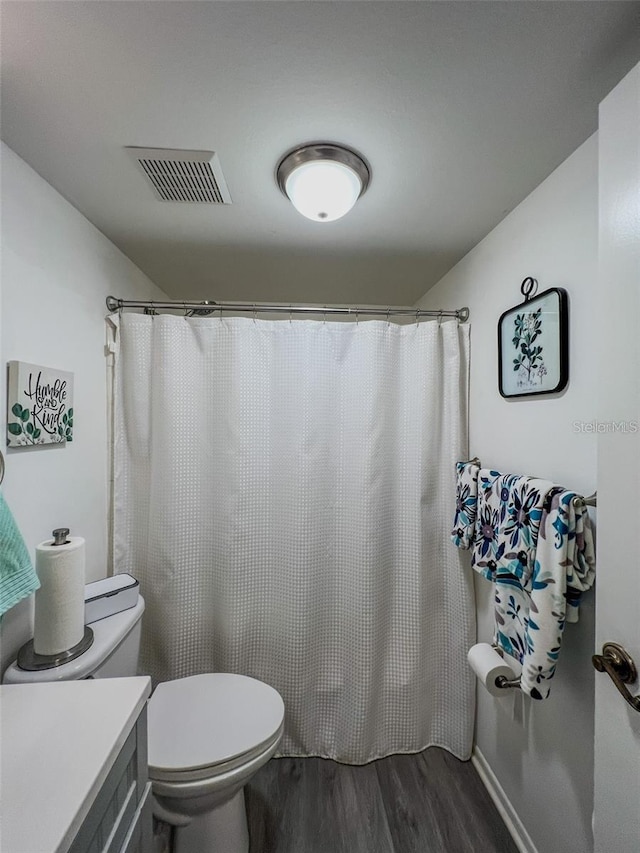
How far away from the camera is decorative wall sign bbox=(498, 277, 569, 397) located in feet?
3.47

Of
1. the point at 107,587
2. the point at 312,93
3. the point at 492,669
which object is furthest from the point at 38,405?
the point at 492,669

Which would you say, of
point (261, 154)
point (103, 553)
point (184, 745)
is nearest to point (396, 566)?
point (184, 745)

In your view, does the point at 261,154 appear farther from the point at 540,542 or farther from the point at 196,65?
the point at 540,542

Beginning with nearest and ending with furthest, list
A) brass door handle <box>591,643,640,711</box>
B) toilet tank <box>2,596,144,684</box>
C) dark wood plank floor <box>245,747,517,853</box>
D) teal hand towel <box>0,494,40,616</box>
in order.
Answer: brass door handle <box>591,643,640,711</box>
teal hand towel <box>0,494,40,616</box>
toilet tank <box>2,596,144,684</box>
dark wood plank floor <box>245,747,517,853</box>

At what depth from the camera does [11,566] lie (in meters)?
0.89

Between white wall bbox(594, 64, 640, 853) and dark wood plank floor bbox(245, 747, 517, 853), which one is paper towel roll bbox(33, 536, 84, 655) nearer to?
dark wood plank floor bbox(245, 747, 517, 853)

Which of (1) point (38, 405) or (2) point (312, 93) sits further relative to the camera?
(1) point (38, 405)

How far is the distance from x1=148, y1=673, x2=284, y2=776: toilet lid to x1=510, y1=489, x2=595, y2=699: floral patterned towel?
2.65 ft

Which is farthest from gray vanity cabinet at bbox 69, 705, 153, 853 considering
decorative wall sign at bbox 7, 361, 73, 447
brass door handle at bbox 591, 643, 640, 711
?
brass door handle at bbox 591, 643, 640, 711

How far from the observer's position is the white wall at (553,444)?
0.98m

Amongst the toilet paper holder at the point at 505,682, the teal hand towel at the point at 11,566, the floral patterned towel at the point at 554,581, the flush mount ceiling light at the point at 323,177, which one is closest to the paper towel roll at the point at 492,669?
the toilet paper holder at the point at 505,682

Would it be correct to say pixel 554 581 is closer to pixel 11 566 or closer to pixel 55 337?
pixel 11 566

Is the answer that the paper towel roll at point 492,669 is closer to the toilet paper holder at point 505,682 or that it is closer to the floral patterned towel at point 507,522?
the toilet paper holder at point 505,682

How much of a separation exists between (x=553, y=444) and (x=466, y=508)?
413 millimetres
